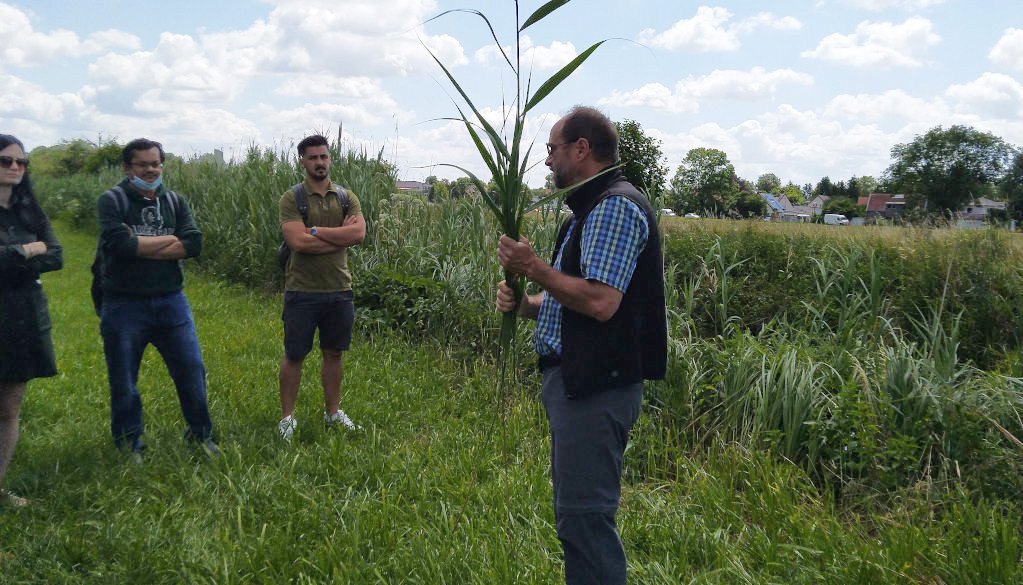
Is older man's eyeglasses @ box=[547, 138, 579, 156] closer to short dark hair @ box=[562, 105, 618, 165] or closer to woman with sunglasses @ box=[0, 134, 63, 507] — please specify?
short dark hair @ box=[562, 105, 618, 165]

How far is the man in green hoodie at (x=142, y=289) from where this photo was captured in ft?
13.6

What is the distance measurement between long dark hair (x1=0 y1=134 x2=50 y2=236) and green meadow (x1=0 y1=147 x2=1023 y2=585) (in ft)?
4.78

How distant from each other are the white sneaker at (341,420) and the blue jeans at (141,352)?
0.81 meters

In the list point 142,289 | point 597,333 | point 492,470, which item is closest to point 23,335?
point 142,289

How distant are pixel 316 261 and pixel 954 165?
76.1m

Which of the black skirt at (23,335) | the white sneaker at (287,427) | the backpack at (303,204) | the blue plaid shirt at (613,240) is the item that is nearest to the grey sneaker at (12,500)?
the black skirt at (23,335)

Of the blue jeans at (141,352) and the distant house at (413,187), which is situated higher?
the distant house at (413,187)

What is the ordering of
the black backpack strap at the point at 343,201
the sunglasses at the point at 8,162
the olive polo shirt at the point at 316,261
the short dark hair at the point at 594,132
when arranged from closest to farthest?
the short dark hair at the point at 594,132, the sunglasses at the point at 8,162, the olive polo shirt at the point at 316,261, the black backpack strap at the point at 343,201

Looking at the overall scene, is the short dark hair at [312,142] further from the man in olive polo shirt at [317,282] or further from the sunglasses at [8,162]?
the sunglasses at [8,162]

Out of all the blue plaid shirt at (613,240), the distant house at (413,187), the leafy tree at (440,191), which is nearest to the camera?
the blue plaid shirt at (613,240)

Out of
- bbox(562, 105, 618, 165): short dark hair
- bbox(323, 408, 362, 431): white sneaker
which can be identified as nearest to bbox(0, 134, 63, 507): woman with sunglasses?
bbox(323, 408, 362, 431): white sneaker

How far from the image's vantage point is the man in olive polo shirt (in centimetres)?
479

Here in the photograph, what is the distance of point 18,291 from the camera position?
145 inches

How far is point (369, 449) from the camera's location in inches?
175
